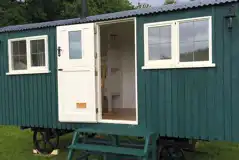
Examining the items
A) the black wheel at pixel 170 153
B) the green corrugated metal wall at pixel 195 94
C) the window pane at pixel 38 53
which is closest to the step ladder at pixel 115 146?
the green corrugated metal wall at pixel 195 94

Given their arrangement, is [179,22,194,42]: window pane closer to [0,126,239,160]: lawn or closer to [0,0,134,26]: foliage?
[0,126,239,160]: lawn

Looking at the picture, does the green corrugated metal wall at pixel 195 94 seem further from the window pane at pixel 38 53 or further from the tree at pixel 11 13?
the tree at pixel 11 13

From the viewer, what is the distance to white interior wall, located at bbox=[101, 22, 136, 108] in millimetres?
8250

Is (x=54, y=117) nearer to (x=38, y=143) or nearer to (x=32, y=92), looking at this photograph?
(x=32, y=92)

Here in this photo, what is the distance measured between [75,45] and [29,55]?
1260 mm

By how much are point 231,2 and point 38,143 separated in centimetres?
558

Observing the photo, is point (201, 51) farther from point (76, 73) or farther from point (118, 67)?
point (118, 67)

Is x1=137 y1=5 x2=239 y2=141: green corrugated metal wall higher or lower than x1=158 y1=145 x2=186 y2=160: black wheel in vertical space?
higher

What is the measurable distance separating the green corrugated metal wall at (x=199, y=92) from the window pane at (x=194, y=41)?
133 mm

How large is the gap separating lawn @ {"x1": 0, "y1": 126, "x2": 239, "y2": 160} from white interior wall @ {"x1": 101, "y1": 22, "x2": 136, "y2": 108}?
209cm

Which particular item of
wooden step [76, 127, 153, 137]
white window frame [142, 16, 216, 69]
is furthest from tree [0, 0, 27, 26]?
white window frame [142, 16, 216, 69]

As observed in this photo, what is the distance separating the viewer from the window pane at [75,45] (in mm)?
5859

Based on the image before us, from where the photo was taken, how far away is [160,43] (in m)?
5.06

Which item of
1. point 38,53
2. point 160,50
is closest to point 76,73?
point 38,53
